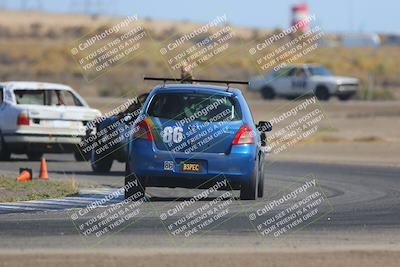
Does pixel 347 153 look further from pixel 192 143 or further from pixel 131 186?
pixel 192 143

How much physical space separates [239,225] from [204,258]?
2.66 m

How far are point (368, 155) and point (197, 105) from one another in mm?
14189

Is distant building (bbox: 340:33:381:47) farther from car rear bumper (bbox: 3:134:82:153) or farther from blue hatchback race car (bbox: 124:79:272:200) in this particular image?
blue hatchback race car (bbox: 124:79:272:200)

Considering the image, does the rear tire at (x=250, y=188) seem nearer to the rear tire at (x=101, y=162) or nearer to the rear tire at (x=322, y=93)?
the rear tire at (x=101, y=162)

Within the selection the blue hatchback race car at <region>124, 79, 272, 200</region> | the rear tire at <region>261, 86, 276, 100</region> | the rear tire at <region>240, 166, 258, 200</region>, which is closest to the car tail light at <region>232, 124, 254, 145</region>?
the blue hatchback race car at <region>124, 79, 272, 200</region>

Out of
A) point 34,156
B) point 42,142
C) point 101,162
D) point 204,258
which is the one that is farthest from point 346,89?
point 204,258

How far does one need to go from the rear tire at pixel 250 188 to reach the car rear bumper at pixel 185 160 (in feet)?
0.39

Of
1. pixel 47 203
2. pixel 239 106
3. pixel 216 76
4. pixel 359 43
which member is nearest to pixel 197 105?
pixel 239 106

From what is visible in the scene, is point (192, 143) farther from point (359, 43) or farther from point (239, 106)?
point (359, 43)

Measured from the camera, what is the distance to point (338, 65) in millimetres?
79438

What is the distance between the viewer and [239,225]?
13.2 meters

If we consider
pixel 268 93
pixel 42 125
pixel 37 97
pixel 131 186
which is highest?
pixel 131 186

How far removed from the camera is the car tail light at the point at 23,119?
23.9 m

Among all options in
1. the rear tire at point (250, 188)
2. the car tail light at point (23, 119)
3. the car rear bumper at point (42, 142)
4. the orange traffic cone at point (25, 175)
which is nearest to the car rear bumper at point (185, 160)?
the rear tire at point (250, 188)
